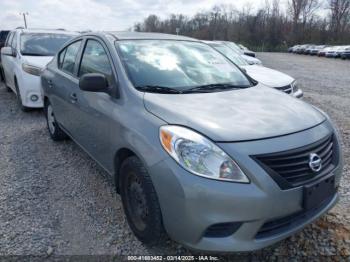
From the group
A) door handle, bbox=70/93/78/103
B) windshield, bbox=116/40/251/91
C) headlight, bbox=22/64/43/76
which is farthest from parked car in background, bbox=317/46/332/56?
door handle, bbox=70/93/78/103

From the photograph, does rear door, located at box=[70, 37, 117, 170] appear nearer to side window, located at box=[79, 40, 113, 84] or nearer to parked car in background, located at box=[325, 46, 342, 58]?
side window, located at box=[79, 40, 113, 84]

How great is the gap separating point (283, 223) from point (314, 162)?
18.0 inches

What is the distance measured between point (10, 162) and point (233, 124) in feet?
10.9

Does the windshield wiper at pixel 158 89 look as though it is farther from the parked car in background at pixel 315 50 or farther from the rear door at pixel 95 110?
the parked car in background at pixel 315 50

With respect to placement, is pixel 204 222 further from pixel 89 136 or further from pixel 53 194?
pixel 53 194

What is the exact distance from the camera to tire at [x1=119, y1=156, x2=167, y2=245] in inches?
91.6

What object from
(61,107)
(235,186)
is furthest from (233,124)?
(61,107)

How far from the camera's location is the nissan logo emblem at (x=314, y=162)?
2191 mm

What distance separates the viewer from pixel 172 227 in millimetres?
2201

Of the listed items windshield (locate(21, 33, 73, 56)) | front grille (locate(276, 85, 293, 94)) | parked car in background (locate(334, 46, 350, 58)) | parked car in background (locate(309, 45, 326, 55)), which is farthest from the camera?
parked car in background (locate(309, 45, 326, 55))

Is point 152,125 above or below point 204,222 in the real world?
above

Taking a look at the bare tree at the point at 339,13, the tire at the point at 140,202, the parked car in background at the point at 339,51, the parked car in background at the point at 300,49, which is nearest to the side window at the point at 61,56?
the tire at the point at 140,202

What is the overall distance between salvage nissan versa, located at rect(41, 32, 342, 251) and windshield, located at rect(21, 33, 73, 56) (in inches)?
177

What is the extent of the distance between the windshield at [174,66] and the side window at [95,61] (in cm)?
19
